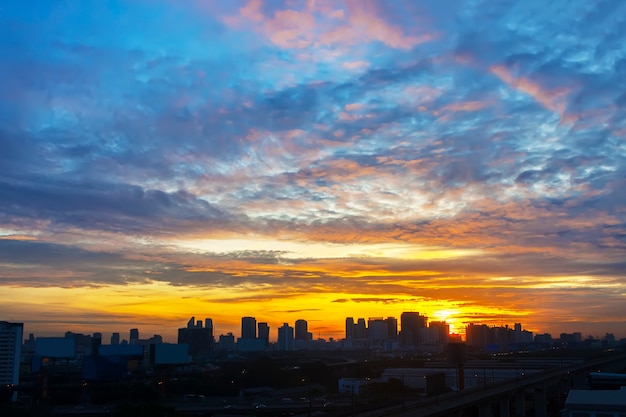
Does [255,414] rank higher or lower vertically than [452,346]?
lower

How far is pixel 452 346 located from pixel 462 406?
2703cm

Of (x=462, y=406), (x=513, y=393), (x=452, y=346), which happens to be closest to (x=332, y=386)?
(x=452, y=346)

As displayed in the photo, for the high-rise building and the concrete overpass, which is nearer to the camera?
the concrete overpass

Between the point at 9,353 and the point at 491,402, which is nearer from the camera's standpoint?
the point at 491,402

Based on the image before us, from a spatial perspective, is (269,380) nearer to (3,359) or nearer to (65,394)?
(65,394)

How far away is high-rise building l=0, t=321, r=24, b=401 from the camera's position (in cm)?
9438

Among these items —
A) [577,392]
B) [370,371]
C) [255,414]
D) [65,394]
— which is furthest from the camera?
[370,371]

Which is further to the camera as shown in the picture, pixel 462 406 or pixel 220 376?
pixel 220 376

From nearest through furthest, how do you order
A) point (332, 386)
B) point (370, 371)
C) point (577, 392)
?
point (577, 392) → point (332, 386) → point (370, 371)

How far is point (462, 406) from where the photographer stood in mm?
43594

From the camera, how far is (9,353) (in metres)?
96.4

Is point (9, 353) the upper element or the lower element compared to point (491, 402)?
upper

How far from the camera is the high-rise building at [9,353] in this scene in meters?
94.4

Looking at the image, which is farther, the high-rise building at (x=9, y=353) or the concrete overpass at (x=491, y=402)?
the high-rise building at (x=9, y=353)
